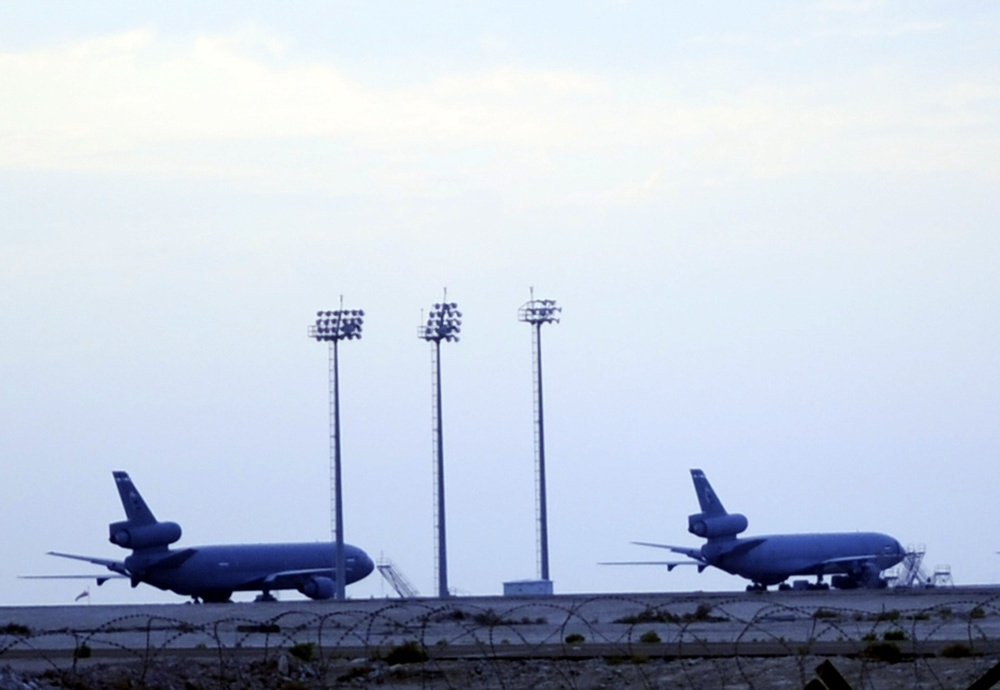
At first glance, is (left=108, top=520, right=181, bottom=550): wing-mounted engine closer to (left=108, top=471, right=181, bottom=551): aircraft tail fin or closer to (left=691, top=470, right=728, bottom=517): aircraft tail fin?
(left=108, top=471, right=181, bottom=551): aircraft tail fin

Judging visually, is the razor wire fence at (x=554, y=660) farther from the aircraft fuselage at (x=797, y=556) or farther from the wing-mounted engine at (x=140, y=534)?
the aircraft fuselage at (x=797, y=556)

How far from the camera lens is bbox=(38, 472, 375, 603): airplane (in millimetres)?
83875

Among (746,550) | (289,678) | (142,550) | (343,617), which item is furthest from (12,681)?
(746,550)

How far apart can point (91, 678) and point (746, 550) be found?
227ft

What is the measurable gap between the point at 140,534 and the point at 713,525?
30962 millimetres

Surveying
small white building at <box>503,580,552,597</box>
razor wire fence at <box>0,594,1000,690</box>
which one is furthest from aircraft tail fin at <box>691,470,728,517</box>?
razor wire fence at <box>0,594,1000,690</box>

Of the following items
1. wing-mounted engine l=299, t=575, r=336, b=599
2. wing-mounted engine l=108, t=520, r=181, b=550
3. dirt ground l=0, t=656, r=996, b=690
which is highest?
wing-mounted engine l=108, t=520, r=181, b=550

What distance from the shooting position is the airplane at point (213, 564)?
8388 cm

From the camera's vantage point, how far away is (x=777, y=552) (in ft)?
307

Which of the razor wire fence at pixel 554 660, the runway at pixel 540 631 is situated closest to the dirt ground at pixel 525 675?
the razor wire fence at pixel 554 660

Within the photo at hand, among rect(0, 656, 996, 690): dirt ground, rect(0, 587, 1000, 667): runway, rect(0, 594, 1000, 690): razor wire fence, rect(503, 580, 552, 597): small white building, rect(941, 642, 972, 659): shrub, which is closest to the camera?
rect(0, 656, 996, 690): dirt ground

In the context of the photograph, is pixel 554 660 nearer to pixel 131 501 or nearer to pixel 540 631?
pixel 540 631

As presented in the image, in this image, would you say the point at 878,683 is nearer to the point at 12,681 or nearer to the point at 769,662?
the point at 769,662

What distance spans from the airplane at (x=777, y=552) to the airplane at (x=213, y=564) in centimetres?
1960
